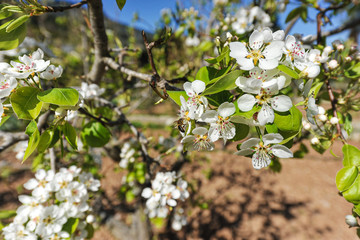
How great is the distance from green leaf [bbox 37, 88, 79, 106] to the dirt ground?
1.77 metres

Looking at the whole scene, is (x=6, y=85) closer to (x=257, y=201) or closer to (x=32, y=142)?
(x=32, y=142)

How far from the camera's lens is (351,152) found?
84 centimetres

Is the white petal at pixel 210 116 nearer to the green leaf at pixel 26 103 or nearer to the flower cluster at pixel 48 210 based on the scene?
the green leaf at pixel 26 103

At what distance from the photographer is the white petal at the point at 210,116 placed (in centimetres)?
62

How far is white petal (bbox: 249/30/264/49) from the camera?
2.27 feet

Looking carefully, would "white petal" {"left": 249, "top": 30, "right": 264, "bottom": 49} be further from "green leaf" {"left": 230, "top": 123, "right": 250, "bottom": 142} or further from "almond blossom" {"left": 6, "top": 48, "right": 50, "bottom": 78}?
"almond blossom" {"left": 6, "top": 48, "right": 50, "bottom": 78}

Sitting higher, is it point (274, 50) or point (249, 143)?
point (274, 50)

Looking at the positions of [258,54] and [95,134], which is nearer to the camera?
[258,54]

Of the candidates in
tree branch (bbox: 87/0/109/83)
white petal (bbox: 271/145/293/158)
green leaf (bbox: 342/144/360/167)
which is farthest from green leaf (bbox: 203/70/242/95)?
tree branch (bbox: 87/0/109/83)

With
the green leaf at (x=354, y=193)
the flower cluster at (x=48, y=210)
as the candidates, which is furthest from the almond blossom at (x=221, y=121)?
the flower cluster at (x=48, y=210)

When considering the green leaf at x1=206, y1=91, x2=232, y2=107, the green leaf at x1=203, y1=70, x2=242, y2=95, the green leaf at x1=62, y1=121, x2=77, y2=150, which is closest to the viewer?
the green leaf at x1=203, y1=70, x2=242, y2=95

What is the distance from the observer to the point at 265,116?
585 mm

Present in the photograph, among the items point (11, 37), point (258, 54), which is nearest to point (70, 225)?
point (11, 37)

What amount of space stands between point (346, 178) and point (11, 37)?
58.4 inches
